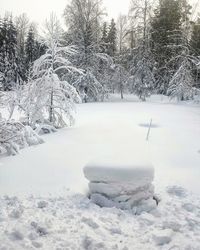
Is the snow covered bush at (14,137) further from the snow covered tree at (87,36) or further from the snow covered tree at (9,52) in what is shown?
the snow covered tree at (9,52)

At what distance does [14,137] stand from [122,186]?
451 centimetres

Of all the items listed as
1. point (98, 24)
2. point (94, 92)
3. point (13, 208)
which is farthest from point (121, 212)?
point (98, 24)

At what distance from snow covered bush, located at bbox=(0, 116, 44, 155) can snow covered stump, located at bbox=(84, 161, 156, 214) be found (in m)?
3.61

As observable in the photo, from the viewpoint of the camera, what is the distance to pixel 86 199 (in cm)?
584

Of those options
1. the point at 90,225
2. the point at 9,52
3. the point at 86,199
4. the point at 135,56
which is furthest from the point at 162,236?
the point at 9,52

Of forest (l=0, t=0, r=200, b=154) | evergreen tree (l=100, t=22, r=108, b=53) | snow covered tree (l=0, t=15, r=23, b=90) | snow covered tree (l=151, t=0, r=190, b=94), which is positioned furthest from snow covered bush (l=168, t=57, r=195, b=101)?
snow covered tree (l=0, t=15, r=23, b=90)

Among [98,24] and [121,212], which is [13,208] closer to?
[121,212]

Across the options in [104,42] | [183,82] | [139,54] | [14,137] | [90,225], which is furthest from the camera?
[104,42]

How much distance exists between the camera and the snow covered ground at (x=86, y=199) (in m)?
4.48

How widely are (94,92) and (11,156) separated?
17938 mm

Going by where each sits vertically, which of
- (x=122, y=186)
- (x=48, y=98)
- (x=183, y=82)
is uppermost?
(x=183, y=82)

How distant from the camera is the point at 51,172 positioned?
740 cm

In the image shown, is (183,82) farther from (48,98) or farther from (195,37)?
(48,98)

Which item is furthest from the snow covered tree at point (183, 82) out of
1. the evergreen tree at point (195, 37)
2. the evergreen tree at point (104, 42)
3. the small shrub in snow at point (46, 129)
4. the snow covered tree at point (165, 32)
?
the small shrub in snow at point (46, 129)
